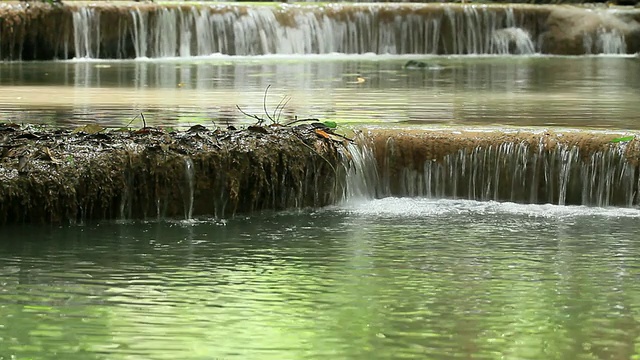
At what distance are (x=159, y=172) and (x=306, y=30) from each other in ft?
58.9

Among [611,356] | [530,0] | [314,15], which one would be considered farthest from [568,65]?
[611,356]

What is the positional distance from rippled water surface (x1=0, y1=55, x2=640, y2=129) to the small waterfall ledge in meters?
1.02

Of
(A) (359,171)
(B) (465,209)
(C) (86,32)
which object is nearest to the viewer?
(B) (465,209)

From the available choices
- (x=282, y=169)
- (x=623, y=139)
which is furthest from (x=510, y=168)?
(x=282, y=169)

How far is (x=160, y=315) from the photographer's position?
6199 mm

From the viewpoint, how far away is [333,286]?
6941 mm

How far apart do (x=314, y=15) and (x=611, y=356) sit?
71.4 feet

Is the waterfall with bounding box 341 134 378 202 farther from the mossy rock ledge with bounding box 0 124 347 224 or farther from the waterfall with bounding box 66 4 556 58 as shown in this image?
the waterfall with bounding box 66 4 556 58

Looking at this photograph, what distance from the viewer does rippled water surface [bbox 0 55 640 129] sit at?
11.8m

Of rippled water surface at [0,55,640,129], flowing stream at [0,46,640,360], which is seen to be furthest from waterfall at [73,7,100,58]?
flowing stream at [0,46,640,360]

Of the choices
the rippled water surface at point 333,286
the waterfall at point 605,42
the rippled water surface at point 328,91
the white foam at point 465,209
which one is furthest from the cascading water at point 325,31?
the rippled water surface at point 333,286

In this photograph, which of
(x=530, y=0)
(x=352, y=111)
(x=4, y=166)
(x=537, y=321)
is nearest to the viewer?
(x=537, y=321)

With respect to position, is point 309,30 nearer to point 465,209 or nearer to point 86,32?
point 86,32

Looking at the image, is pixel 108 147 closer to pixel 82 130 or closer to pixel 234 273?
pixel 82 130
